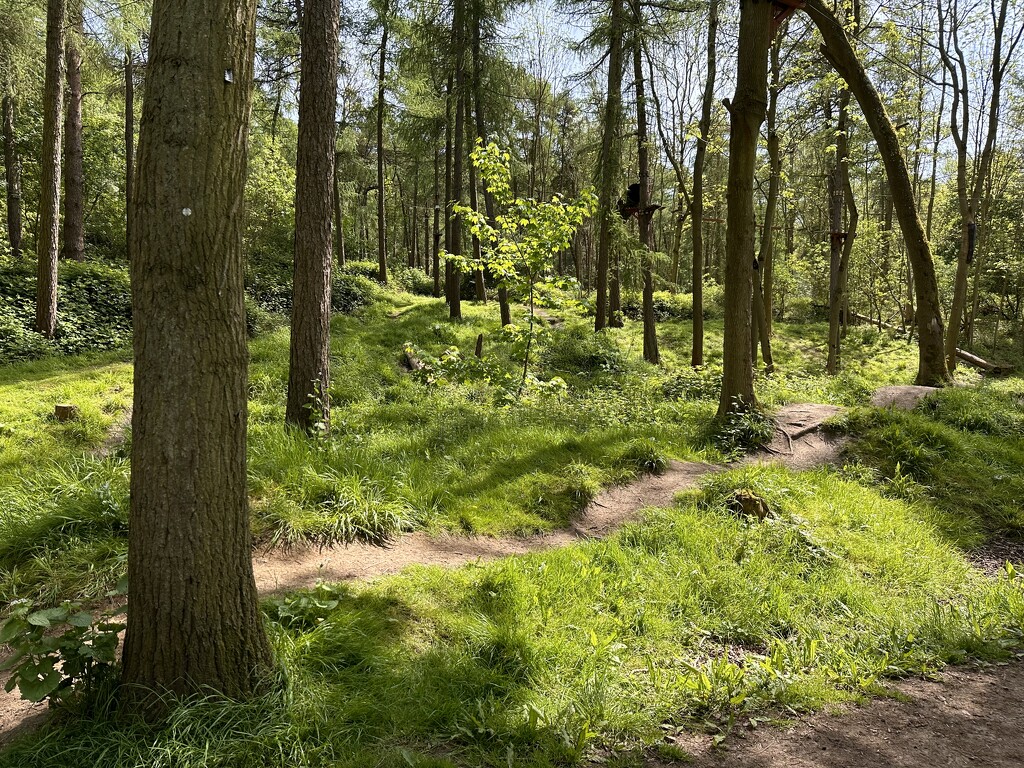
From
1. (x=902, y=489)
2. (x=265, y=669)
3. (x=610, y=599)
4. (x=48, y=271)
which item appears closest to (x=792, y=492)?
(x=902, y=489)

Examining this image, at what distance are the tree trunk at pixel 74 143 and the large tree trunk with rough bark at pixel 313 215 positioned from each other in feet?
35.0

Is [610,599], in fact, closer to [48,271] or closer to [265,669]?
[265,669]

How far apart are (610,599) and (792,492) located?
299 centimetres

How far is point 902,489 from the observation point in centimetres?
612

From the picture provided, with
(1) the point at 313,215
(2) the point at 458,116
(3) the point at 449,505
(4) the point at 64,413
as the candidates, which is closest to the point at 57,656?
(3) the point at 449,505

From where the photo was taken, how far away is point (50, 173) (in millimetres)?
10750

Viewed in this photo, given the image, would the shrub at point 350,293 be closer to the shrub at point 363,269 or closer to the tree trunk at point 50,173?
the shrub at point 363,269

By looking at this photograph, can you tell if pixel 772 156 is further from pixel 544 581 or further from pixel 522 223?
pixel 544 581

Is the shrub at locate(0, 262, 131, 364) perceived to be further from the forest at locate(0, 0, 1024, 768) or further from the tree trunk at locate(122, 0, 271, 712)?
the tree trunk at locate(122, 0, 271, 712)

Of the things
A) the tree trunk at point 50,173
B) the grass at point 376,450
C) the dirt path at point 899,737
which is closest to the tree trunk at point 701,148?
the grass at point 376,450

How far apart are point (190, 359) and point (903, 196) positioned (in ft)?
36.9

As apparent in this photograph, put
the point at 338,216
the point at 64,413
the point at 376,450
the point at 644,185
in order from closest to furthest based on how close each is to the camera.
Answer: the point at 376,450
the point at 64,413
the point at 644,185
the point at 338,216

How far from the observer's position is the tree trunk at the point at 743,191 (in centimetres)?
716

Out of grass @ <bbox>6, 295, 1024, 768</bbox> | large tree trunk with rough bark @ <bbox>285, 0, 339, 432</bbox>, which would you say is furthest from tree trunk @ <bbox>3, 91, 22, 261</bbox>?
large tree trunk with rough bark @ <bbox>285, 0, 339, 432</bbox>
